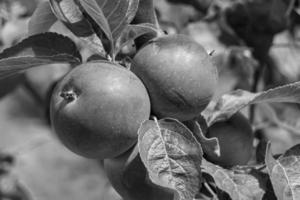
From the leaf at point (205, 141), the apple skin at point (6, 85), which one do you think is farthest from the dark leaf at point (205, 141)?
the apple skin at point (6, 85)

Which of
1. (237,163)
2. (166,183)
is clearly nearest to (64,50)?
(166,183)

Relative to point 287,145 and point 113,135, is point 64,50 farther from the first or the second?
point 287,145

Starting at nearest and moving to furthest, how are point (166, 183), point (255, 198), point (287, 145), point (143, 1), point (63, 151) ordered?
point (166, 183), point (255, 198), point (143, 1), point (287, 145), point (63, 151)

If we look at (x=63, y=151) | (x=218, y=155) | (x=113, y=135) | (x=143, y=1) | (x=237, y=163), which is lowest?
(x=63, y=151)

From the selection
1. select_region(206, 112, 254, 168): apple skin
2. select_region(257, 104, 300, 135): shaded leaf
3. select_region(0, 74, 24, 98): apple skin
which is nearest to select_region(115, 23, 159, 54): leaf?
select_region(206, 112, 254, 168): apple skin

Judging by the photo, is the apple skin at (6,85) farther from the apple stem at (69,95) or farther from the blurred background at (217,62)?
the apple stem at (69,95)

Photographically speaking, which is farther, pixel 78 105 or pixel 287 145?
pixel 287 145

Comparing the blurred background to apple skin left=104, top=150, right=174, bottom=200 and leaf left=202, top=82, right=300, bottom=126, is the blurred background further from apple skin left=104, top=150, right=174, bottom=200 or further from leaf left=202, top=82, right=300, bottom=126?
apple skin left=104, top=150, right=174, bottom=200
